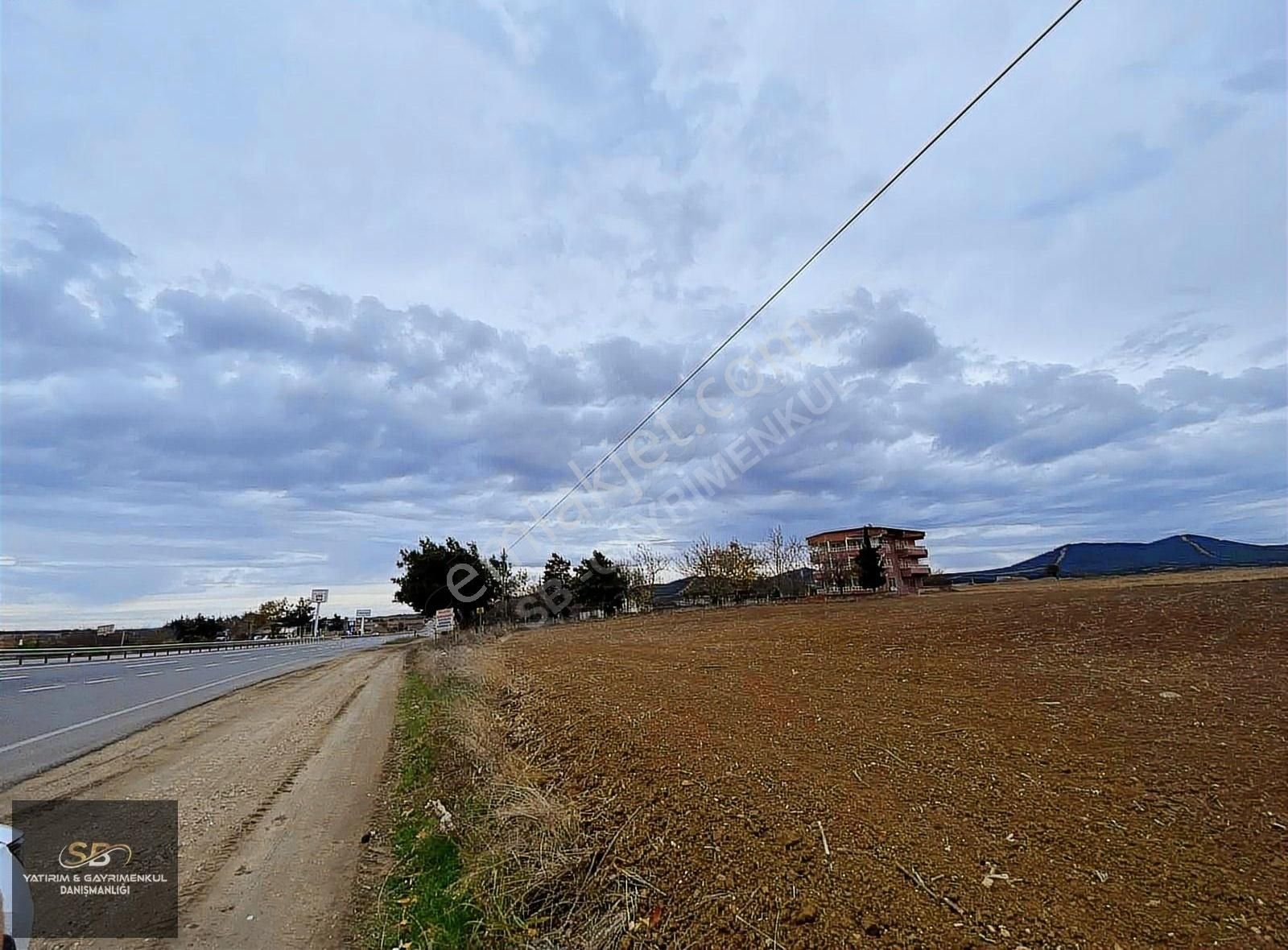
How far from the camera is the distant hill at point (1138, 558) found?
4031cm

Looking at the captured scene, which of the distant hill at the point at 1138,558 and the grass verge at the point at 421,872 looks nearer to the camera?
the grass verge at the point at 421,872

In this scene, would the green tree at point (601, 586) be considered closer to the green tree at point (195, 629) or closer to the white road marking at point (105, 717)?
the white road marking at point (105, 717)

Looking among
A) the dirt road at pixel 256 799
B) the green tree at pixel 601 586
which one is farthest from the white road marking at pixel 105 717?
the green tree at pixel 601 586

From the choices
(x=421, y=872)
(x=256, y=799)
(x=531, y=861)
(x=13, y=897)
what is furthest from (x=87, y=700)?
(x=13, y=897)

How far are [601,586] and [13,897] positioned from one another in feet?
134

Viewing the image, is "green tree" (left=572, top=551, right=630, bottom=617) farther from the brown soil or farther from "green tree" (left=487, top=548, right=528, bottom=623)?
the brown soil

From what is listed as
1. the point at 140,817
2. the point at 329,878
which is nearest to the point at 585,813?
the point at 329,878

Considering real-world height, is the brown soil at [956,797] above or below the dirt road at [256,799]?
above

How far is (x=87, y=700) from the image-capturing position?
1360 cm

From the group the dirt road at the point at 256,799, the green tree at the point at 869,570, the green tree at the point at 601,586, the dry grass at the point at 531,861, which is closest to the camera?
the dry grass at the point at 531,861

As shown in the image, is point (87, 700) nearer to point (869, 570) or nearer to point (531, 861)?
point (531, 861)

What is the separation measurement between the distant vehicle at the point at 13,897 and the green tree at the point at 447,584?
1799 inches

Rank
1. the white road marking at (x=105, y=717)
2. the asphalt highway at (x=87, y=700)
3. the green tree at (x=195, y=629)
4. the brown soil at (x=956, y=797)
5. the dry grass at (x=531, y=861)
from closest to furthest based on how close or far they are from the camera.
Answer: the brown soil at (x=956, y=797) → the dry grass at (x=531, y=861) → the asphalt highway at (x=87, y=700) → the white road marking at (x=105, y=717) → the green tree at (x=195, y=629)

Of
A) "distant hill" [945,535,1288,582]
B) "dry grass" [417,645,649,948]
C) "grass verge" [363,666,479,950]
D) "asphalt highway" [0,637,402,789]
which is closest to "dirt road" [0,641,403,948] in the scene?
"grass verge" [363,666,479,950]
